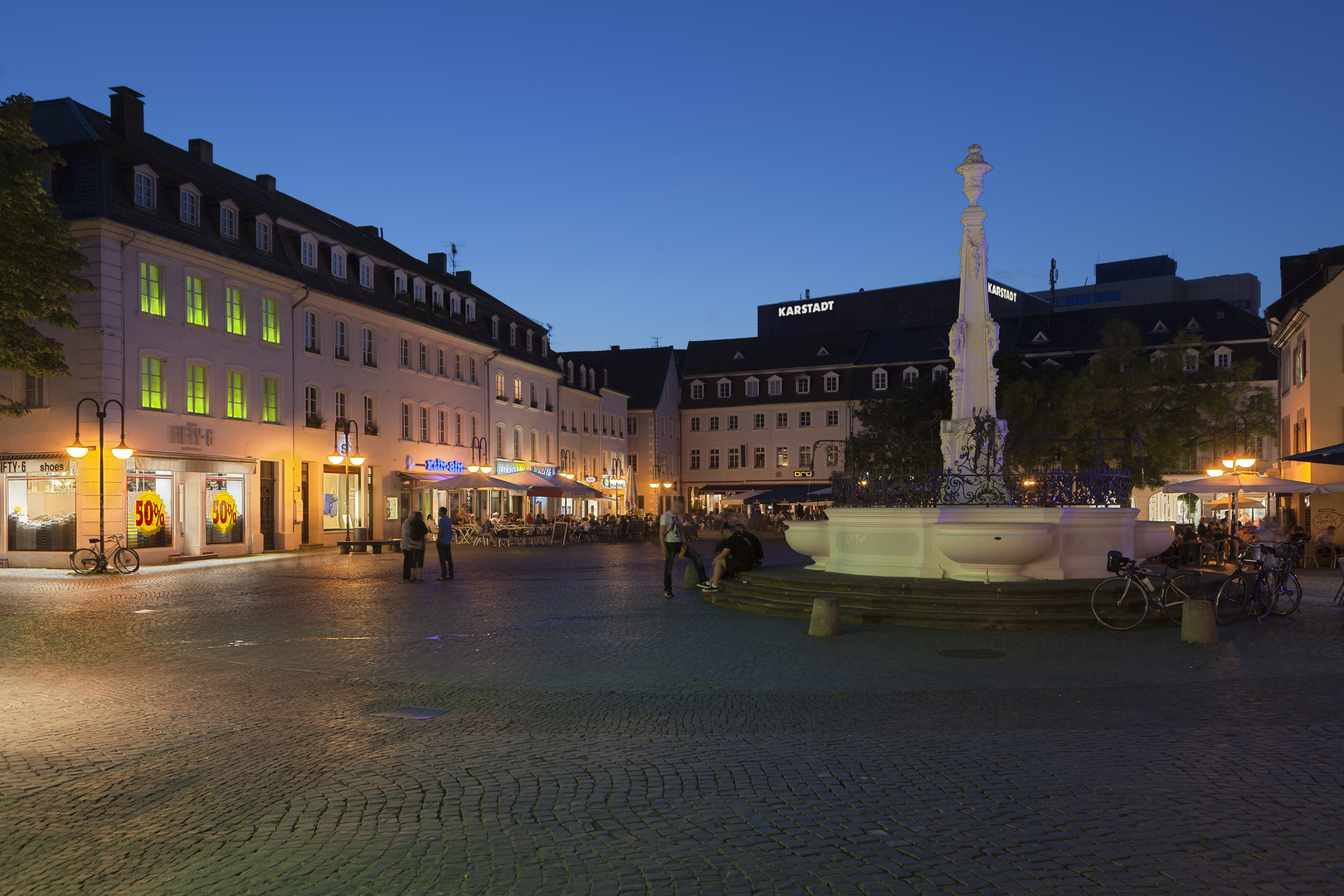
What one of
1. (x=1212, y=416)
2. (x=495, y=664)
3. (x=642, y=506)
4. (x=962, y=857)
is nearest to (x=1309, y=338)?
(x=1212, y=416)

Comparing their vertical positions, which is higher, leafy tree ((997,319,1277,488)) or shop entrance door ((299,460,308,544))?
leafy tree ((997,319,1277,488))

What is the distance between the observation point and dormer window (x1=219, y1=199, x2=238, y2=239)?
109 feet

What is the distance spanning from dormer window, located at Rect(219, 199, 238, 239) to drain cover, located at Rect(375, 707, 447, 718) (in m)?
27.5

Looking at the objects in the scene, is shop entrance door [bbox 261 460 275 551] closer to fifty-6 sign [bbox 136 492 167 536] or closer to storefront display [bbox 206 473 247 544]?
storefront display [bbox 206 473 247 544]

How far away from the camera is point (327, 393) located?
38.8 m

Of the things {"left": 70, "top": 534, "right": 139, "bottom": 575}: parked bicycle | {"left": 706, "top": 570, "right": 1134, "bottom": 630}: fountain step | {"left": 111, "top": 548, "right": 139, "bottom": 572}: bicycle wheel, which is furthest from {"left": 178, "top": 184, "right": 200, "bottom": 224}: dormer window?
{"left": 706, "top": 570, "right": 1134, "bottom": 630}: fountain step

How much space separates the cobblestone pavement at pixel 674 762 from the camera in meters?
5.10

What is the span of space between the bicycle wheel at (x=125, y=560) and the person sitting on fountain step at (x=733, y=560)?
49.8 ft

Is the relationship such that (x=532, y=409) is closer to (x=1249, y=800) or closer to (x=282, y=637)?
(x=282, y=637)

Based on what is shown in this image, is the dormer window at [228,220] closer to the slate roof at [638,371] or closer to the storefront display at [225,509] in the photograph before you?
the storefront display at [225,509]

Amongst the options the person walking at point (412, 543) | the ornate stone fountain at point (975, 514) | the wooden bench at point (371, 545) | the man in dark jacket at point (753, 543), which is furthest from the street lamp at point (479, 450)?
the ornate stone fountain at point (975, 514)

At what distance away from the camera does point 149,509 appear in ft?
98.1

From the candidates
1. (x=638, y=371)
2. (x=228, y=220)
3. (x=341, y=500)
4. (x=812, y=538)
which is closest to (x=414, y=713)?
(x=812, y=538)

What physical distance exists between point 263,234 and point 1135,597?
29085 mm
